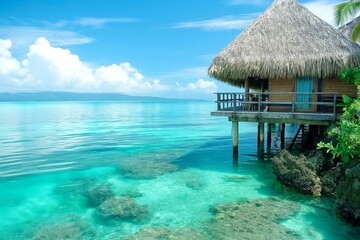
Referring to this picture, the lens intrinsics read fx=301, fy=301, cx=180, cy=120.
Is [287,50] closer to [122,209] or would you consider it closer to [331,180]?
[331,180]

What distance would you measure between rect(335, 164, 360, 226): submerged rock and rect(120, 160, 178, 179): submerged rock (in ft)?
20.6

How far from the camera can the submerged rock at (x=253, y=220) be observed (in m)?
6.41

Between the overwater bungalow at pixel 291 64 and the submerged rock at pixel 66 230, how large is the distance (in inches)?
250

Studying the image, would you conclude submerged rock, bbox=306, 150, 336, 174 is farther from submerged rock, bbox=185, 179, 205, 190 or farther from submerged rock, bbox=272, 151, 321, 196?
submerged rock, bbox=185, 179, 205, 190

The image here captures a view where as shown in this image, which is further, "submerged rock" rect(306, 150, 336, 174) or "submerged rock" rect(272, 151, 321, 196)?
"submerged rock" rect(306, 150, 336, 174)

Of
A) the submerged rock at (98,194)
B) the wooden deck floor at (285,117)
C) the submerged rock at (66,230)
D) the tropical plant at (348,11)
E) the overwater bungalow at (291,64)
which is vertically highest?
the tropical plant at (348,11)

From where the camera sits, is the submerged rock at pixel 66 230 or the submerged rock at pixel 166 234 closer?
the submerged rock at pixel 166 234

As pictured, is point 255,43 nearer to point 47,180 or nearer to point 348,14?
point 348,14

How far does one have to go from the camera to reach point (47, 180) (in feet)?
37.4

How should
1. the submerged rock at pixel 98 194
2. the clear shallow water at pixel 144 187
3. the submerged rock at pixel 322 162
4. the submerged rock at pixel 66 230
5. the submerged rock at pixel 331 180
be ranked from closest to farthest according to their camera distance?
the submerged rock at pixel 66 230, the clear shallow water at pixel 144 187, the submerged rock at pixel 331 180, the submerged rock at pixel 98 194, the submerged rock at pixel 322 162

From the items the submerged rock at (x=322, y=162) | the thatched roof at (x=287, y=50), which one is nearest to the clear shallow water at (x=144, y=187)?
the submerged rock at (x=322, y=162)

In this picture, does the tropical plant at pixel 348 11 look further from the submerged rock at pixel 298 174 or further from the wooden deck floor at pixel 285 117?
the submerged rock at pixel 298 174

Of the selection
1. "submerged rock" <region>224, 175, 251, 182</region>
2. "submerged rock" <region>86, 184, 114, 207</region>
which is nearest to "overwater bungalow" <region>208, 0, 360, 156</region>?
"submerged rock" <region>224, 175, 251, 182</region>

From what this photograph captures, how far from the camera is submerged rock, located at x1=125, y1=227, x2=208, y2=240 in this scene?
6.43 metres
